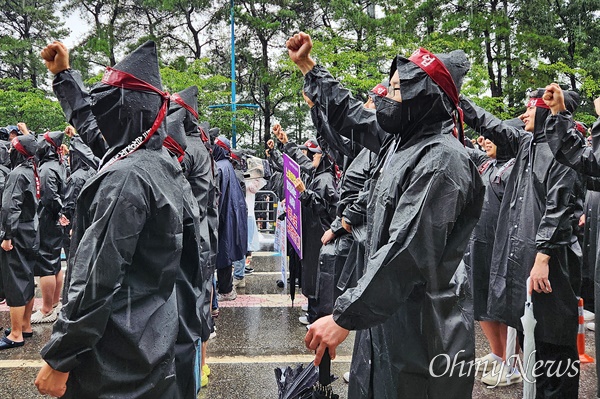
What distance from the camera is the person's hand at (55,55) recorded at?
3205 mm

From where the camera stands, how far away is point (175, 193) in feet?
8.73

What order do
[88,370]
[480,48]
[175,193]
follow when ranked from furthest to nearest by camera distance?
[480,48] → [175,193] → [88,370]

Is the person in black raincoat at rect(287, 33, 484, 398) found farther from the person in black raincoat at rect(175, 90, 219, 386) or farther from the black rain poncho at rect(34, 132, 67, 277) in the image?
the black rain poncho at rect(34, 132, 67, 277)

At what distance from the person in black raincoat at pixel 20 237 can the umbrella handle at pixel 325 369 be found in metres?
5.00

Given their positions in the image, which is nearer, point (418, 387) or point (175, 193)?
point (418, 387)

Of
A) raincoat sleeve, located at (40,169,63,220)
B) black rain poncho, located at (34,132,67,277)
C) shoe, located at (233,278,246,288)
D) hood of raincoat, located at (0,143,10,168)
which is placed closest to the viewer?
black rain poncho, located at (34,132,67,277)

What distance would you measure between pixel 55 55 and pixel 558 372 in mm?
4137

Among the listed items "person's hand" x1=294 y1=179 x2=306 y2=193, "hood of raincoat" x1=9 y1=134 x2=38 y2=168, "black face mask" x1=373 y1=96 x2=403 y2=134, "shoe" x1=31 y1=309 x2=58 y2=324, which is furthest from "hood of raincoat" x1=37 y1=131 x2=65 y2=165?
"black face mask" x1=373 y1=96 x2=403 y2=134

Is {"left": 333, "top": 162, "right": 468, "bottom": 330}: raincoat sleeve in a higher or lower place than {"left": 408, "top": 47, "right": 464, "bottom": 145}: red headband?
lower

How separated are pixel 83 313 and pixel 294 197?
175 inches

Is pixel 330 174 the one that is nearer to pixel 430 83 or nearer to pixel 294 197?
pixel 294 197

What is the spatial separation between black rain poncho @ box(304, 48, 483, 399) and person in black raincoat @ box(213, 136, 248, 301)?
515 centimetres

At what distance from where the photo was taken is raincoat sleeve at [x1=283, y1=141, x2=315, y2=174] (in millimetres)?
7082

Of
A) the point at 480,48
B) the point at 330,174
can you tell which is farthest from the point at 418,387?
the point at 480,48
